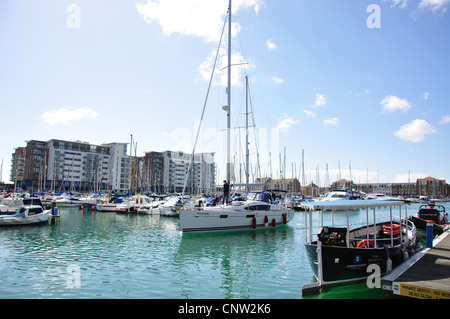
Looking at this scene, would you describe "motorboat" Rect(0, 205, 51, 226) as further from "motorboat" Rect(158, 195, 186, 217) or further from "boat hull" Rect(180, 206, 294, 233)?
"boat hull" Rect(180, 206, 294, 233)

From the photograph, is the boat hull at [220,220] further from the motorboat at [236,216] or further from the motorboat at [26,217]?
the motorboat at [26,217]

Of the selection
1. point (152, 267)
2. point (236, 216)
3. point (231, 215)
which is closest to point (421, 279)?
point (152, 267)

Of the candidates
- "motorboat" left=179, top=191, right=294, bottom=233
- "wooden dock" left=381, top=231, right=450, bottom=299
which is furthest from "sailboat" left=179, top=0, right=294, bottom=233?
"wooden dock" left=381, top=231, right=450, bottom=299

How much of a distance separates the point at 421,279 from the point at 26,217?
32811 millimetres

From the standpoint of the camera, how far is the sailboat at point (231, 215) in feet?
79.7

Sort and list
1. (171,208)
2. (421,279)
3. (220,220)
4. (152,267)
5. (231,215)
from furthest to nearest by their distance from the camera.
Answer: (171,208) < (231,215) < (220,220) < (152,267) < (421,279)

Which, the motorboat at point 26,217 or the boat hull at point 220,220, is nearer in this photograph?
the boat hull at point 220,220

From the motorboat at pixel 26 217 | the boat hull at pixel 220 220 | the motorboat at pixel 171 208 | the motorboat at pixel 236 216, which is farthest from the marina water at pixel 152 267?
the motorboat at pixel 171 208

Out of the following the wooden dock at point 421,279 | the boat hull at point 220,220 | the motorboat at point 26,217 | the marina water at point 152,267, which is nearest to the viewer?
the wooden dock at point 421,279

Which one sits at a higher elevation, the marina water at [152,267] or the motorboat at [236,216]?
the motorboat at [236,216]

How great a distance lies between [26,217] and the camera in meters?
29.5

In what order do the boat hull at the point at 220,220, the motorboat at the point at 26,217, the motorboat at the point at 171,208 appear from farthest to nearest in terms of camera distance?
the motorboat at the point at 171,208 < the motorboat at the point at 26,217 < the boat hull at the point at 220,220

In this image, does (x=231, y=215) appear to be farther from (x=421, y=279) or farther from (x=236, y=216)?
(x=421, y=279)
